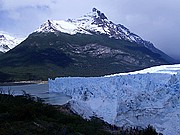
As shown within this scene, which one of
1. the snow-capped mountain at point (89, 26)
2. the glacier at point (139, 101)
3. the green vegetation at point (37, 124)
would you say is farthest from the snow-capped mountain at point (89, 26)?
the green vegetation at point (37, 124)

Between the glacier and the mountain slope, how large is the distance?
159 ft

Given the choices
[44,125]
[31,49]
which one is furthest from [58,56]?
[44,125]

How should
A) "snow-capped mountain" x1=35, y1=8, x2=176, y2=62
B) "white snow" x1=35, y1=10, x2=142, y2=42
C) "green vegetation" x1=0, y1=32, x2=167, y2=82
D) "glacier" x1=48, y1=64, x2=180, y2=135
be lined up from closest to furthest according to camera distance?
1. "glacier" x1=48, y1=64, x2=180, y2=135
2. "green vegetation" x1=0, y1=32, x2=167, y2=82
3. "white snow" x1=35, y1=10, x2=142, y2=42
4. "snow-capped mountain" x1=35, y1=8, x2=176, y2=62

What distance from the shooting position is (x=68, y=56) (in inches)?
3748

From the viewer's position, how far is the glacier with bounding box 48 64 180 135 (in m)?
14.9

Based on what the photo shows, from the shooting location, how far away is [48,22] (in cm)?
13425

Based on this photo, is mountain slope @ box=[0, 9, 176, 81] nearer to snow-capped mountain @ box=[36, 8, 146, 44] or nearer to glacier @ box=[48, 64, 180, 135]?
snow-capped mountain @ box=[36, 8, 146, 44]

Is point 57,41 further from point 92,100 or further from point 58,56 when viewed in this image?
point 92,100

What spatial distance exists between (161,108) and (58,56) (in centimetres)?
8008

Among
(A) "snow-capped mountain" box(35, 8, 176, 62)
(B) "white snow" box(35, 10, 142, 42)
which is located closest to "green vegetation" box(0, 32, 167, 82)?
(B) "white snow" box(35, 10, 142, 42)

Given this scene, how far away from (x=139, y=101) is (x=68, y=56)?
80007 mm

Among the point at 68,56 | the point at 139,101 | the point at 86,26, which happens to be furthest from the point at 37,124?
the point at 86,26

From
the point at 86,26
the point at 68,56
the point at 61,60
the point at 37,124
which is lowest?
the point at 37,124

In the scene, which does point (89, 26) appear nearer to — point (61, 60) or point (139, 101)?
point (61, 60)
